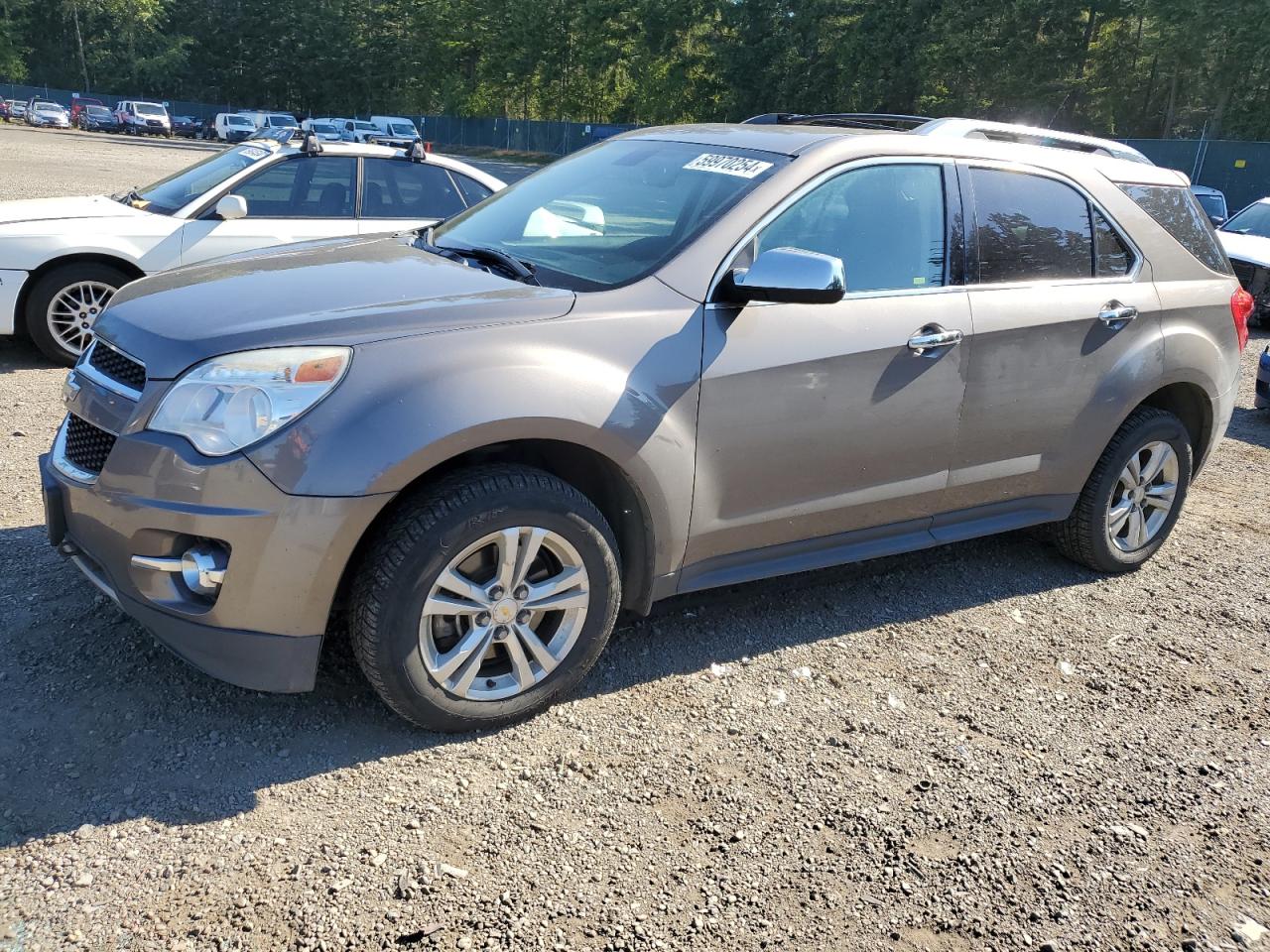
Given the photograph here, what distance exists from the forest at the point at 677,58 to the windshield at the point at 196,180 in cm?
4372

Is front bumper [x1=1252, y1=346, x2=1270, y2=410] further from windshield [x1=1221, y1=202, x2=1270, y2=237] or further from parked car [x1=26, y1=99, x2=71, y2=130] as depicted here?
parked car [x1=26, y1=99, x2=71, y2=130]

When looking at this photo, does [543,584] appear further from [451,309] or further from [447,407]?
[451,309]

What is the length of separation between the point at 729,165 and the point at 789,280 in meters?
0.75

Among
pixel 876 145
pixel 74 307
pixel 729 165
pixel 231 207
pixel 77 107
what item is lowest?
pixel 77 107

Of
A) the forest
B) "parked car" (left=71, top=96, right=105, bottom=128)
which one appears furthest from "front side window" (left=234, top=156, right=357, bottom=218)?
"parked car" (left=71, top=96, right=105, bottom=128)

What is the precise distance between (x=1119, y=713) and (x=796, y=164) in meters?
2.28

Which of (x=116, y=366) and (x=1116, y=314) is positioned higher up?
(x=1116, y=314)

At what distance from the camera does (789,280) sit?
10.6 ft

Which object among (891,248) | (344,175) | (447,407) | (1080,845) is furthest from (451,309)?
(344,175)

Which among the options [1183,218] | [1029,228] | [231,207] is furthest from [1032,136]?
[231,207]

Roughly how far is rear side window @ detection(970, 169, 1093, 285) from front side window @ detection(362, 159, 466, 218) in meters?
4.55

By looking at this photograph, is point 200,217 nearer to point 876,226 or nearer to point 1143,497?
point 876,226

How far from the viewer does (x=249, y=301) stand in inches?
123

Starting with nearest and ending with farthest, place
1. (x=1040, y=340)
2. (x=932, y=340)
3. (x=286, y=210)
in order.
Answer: (x=932, y=340)
(x=1040, y=340)
(x=286, y=210)
